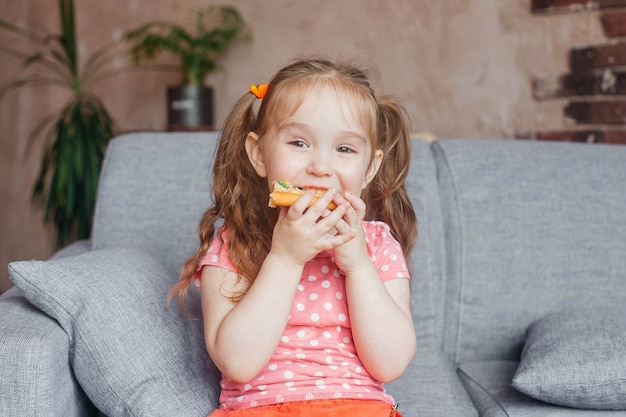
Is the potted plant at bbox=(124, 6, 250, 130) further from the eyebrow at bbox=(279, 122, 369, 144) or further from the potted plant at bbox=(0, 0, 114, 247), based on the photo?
the eyebrow at bbox=(279, 122, 369, 144)

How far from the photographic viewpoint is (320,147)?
3.98 feet

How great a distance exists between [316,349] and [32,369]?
1.54 feet

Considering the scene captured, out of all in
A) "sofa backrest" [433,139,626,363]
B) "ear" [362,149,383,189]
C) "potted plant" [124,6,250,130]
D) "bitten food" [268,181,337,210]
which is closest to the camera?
"bitten food" [268,181,337,210]

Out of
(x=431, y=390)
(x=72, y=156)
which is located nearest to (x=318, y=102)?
(x=431, y=390)

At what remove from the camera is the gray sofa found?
1.42 m

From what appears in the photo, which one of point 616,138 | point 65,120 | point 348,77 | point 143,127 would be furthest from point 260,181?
point 143,127

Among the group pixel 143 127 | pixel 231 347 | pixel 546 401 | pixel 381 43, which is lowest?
pixel 546 401

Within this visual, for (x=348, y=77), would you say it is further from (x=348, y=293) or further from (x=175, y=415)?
(x=175, y=415)

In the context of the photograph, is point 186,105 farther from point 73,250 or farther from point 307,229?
point 307,229

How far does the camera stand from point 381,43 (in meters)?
3.17

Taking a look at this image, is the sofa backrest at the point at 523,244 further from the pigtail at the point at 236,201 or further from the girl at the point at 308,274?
the pigtail at the point at 236,201

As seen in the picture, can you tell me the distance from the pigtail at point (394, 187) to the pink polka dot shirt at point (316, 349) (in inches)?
6.3

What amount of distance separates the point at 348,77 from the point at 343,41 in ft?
6.59

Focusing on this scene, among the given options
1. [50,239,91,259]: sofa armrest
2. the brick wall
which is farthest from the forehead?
the brick wall
